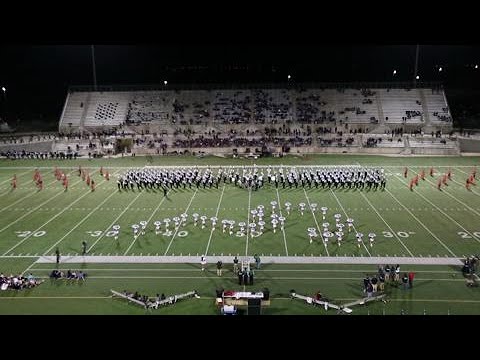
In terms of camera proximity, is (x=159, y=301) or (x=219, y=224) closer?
(x=159, y=301)

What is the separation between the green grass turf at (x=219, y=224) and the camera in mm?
13977

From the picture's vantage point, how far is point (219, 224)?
55.8 ft

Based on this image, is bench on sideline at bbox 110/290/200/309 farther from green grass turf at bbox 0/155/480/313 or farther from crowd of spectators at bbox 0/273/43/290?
crowd of spectators at bbox 0/273/43/290

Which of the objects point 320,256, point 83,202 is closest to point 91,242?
point 83,202

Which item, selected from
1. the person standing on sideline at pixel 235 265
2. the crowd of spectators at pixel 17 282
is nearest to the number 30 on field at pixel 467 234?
the person standing on sideline at pixel 235 265

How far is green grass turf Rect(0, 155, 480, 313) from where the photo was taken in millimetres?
13977

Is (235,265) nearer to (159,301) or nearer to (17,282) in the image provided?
(159,301)

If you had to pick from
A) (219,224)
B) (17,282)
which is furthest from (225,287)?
(17,282)

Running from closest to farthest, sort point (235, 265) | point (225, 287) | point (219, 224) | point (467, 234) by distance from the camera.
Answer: point (225, 287) → point (235, 265) → point (467, 234) → point (219, 224)

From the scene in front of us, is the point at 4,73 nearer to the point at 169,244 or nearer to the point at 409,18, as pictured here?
the point at 169,244

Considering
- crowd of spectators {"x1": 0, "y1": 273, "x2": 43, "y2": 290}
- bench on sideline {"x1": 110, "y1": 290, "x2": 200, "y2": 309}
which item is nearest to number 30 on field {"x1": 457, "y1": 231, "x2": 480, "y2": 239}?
bench on sideline {"x1": 110, "y1": 290, "x2": 200, "y2": 309}

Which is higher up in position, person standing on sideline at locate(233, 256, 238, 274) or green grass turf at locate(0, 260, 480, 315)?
person standing on sideline at locate(233, 256, 238, 274)
